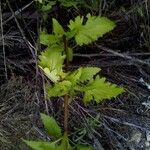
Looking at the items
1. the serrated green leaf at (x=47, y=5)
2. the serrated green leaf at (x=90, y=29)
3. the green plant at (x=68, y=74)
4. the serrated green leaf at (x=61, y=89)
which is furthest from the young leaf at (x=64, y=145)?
the serrated green leaf at (x=47, y=5)

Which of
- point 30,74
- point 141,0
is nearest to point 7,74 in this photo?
point 30,74

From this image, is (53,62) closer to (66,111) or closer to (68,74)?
(68,74)

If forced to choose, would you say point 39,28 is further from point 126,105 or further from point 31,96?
Answer: point 126,105

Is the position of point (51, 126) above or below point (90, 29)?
below

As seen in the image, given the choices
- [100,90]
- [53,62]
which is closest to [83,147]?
[100,90]

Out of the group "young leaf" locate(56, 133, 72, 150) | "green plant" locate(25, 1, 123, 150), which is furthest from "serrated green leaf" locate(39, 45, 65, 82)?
"young leaf" locate(56, 133, 72, 150)

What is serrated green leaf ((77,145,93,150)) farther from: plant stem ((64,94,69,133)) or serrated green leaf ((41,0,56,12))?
serrated green leaf ((41,0,56,12))

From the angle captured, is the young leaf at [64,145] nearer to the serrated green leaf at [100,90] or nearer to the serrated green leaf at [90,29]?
the serrated green leaf at [100,90]
